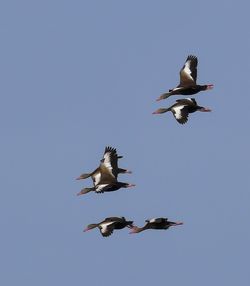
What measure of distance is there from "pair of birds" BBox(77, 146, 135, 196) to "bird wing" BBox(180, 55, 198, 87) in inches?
279

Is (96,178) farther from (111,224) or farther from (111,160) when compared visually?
(111,224)

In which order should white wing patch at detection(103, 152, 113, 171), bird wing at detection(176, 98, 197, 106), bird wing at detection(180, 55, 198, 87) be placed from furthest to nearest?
bird wing at detection(180, 55, 198, 87), bird wing at detection(176, 98, 197, 106), white wing patch at detection(103, 152, 113, 171)

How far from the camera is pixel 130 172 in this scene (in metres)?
91.3

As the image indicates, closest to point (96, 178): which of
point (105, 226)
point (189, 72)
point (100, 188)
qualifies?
point (100, 188)

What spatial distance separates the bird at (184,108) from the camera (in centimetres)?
8681

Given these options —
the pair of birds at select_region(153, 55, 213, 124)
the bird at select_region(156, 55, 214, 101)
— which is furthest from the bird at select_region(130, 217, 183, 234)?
the bird at select_region(156, 55, 214, 101)

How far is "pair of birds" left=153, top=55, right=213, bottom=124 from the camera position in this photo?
3433 inches

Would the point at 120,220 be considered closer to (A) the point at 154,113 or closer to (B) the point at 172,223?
(B) the point at 172,223

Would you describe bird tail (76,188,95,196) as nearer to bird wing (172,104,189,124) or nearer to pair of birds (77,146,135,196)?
pair of birds (77,146,135,196)

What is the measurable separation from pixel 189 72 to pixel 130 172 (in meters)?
8.15

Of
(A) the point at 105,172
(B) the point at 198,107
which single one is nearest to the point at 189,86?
(B) the point at 198,107

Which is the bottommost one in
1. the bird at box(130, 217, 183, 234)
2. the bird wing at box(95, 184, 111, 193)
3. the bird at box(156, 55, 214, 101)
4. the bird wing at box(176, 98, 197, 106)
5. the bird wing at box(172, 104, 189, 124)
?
the bird at box(130, 217, 183, 234)

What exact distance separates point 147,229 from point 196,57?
53.3ft

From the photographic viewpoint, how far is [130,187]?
279ft
